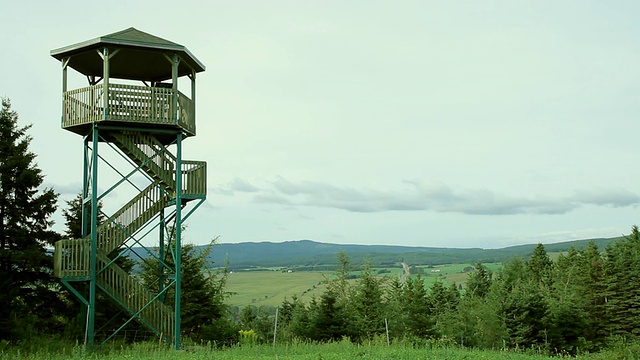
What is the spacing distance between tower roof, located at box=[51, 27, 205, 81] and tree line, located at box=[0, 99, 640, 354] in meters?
3.11

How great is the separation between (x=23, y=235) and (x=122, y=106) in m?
5.51

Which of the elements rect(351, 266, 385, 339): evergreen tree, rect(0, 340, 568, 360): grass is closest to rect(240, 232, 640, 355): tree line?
rect(351, 266, 385, 339): evergreen tree

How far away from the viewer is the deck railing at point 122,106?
19891mm

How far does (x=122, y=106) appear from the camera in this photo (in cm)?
2000

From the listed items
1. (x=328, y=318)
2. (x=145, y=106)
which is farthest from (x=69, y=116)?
(x=328, y=318)

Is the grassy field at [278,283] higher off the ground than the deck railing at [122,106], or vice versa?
the deck railing at [122,106]

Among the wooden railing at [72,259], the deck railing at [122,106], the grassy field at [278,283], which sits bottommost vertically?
the grassy field at [278,283]

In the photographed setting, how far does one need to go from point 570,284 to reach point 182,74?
156ft

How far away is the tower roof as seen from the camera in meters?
19.7

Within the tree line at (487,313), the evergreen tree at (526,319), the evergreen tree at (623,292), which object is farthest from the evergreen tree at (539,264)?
the evergreen tree at (526,319)

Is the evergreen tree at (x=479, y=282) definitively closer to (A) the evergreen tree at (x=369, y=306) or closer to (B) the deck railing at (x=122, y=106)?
(A) the evergreen tree at (x=369, y=306)

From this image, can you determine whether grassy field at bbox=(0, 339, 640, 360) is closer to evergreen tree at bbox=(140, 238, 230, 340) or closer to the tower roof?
evergreen tree at bbox=(140, 238, 230, 340)

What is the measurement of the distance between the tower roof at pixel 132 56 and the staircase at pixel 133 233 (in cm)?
286

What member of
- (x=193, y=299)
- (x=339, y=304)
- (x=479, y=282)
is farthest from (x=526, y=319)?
(x=479, y=282)
